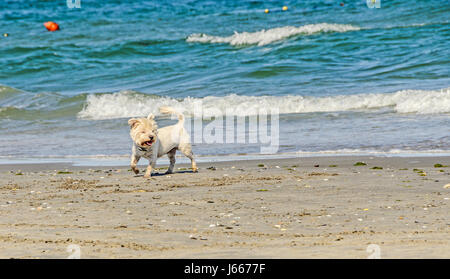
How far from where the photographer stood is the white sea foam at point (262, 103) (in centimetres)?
1409

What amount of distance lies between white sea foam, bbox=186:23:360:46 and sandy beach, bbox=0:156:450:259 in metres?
18.4

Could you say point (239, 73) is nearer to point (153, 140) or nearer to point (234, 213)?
point (153, 140)

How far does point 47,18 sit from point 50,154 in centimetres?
2763

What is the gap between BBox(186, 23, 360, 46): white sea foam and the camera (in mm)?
26620

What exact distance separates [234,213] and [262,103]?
34.1ft

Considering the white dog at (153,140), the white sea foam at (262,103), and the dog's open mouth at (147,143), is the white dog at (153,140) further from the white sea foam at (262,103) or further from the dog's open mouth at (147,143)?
the white sea foam at (262,103)

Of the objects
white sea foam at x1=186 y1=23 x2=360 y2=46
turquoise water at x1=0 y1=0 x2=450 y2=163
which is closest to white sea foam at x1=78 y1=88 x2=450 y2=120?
turquoise water at x1=0 y1=0 x2=450 y2=163

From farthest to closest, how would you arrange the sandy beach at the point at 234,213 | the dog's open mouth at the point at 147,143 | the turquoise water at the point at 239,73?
the turquoise water at the point at 239,73
the dog's open mouth at the point at 147,143
the sandy beach at the point at 234,213

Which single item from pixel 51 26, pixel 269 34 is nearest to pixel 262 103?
pixel 269 34

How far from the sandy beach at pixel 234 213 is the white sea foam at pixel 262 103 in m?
5.70

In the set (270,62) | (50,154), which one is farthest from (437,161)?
(270,62)

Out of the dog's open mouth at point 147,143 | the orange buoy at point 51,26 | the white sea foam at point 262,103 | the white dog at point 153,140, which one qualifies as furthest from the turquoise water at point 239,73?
Answer: the dog's open mouth at point 147,143

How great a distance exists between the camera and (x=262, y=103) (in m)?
15.9

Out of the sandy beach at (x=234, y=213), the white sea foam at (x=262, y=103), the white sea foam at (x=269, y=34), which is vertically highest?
the white sea foam at (x=269, y=34)
